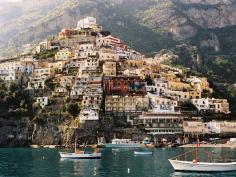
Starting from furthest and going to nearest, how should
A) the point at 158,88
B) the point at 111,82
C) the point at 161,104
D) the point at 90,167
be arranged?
the point at 158,88 → the point at 111,82 → the point at 161,104 → the point at 90,167

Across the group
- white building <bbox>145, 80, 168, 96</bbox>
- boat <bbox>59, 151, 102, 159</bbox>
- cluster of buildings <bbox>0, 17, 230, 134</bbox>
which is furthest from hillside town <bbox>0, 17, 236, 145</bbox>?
boat <bbox>59, 151, 102, 159</bbox>

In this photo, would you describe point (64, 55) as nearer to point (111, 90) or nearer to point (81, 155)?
point (111, 90)

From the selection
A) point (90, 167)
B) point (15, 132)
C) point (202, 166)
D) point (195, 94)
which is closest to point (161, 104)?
point (195, 94)

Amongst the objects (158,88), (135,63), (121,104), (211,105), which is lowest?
(121,104)

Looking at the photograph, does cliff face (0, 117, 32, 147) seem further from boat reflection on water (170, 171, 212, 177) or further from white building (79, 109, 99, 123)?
boat reflection on water (170, 171, 212, 177)

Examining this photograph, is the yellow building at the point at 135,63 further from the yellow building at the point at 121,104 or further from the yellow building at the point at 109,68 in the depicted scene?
the yellow building at the point at 121,104

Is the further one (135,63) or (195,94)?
(135,63)

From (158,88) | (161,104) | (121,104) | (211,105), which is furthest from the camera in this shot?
(211,105)
